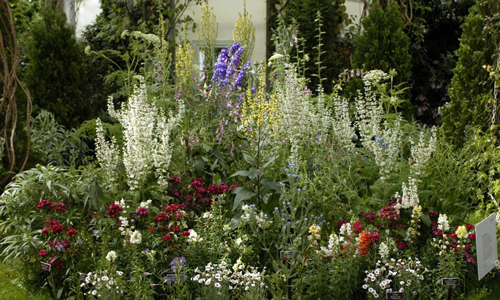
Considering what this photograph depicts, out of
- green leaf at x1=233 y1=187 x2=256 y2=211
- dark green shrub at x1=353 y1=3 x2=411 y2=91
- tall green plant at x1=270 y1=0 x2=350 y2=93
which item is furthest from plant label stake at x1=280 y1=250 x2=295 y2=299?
tall green plant at x1=270 y1=0 x2=350 y2=93

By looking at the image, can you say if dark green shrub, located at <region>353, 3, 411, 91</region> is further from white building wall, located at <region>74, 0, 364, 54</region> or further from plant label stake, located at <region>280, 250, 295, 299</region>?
plant label stake, located at <region>280, 250, 295, 299</region>

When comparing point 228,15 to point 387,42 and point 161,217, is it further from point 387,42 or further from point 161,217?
point 161,217

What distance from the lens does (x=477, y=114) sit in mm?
4621

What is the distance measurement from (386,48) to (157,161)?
399 cm

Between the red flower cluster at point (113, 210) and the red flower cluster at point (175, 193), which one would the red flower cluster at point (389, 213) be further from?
the red flower cluster at point (113, 210)

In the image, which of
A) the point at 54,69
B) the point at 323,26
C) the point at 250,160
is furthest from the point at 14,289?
the point at 323,26

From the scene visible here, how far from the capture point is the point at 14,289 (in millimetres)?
3293

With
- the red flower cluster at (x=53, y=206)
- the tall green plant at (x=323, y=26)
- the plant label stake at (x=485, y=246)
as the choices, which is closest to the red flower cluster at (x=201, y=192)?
the red flower cluster at (x=53, y=206)

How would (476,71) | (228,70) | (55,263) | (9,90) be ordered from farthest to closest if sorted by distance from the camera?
1. (476,71)
2. (228,70)
3. (9,90)
4. (55,263)

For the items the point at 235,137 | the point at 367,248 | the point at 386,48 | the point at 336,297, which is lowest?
the point at 336,297

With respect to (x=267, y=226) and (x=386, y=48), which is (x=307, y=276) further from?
(x=386, y=48)

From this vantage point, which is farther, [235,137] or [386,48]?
[386,48]

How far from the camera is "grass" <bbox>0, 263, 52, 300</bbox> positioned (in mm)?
3148

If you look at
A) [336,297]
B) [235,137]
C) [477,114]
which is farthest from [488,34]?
[336,297]
